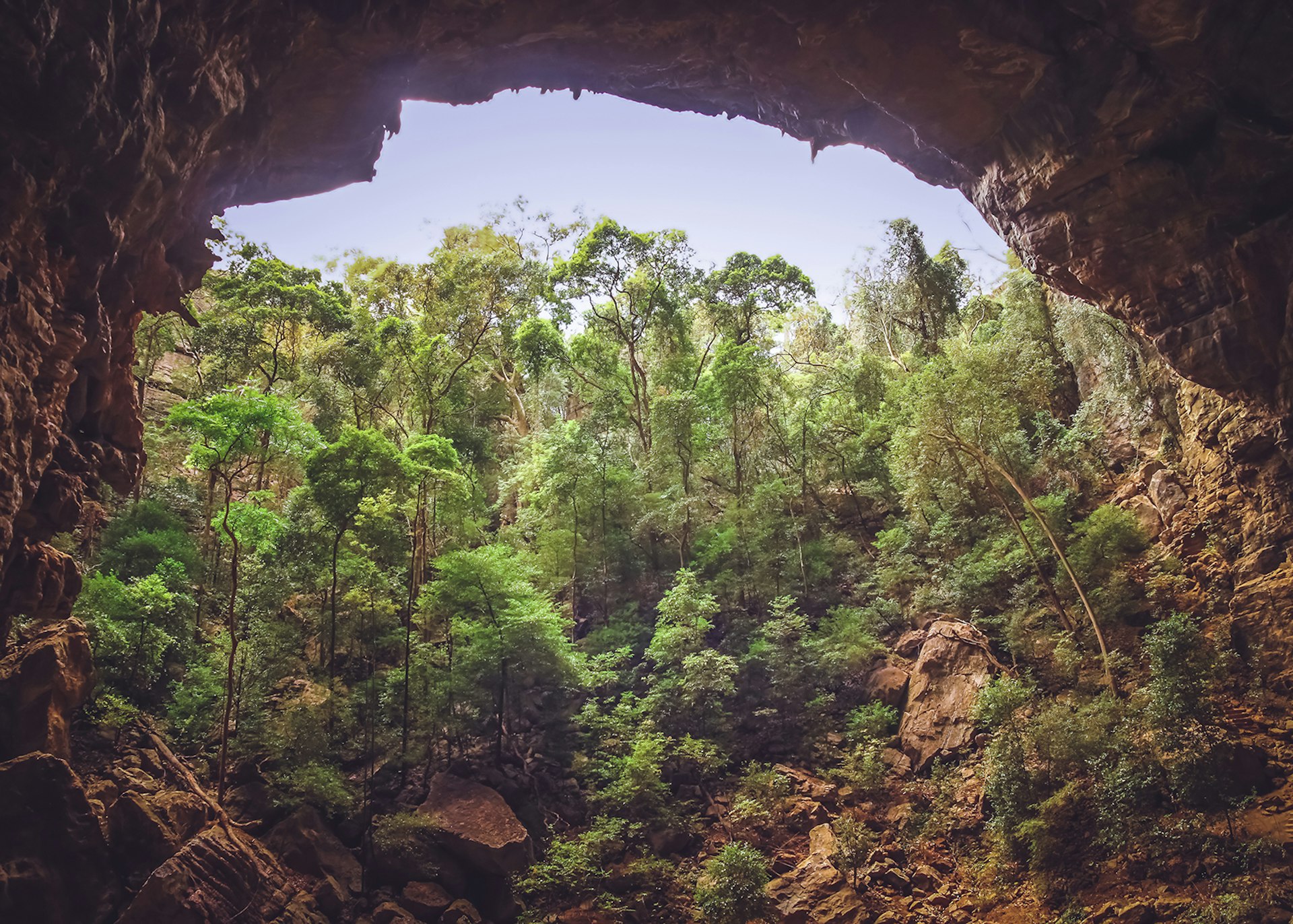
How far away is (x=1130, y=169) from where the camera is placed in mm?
9398

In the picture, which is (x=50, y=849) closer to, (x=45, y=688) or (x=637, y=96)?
(x=45, y=688)

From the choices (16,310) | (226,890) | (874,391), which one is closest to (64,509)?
(16,310)

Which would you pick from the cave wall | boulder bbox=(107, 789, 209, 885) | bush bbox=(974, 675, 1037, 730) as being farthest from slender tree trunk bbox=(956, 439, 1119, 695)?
boulder bbox=(107, 789, 209, 885)

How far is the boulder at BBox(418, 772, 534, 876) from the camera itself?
11.5 meters

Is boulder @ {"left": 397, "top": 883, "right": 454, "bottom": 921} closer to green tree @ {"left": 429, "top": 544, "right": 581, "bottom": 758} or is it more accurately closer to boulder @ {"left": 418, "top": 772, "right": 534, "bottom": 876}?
boulder @ {"left": 418, "top": 772, "right": 534, "bottom": 876}

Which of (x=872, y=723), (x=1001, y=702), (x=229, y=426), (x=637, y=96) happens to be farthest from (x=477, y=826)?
A: (x=637, y=96)

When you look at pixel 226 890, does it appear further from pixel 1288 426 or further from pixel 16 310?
pixel 1288 426

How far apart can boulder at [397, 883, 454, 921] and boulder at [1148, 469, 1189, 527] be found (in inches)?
596

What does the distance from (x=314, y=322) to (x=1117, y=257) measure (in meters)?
20.7

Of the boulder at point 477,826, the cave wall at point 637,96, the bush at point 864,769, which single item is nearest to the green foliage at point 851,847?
the bush at point 864,769

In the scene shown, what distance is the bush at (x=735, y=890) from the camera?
9.62 meters

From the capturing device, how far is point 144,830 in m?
8.76

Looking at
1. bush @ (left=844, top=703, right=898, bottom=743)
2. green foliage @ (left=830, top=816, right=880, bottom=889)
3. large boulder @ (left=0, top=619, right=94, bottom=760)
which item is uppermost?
large boulder @ (left=0, top=619, right=94, bottom=760)

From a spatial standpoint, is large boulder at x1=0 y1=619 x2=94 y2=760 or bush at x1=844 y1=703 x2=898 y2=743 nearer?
large boulder at x1=0 y1=619 x2=94 y2=760
